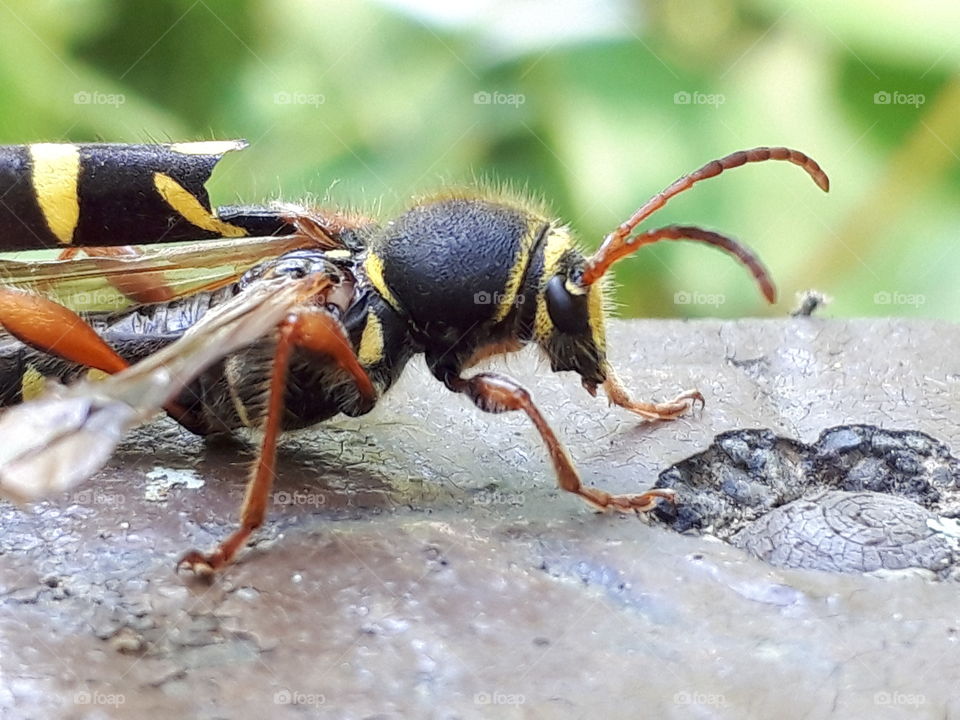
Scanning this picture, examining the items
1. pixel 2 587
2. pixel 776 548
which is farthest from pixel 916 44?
pixel 2 587

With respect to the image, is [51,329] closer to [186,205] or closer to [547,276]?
[186,205]

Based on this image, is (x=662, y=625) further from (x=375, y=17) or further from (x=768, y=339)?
(x=375, y=17)

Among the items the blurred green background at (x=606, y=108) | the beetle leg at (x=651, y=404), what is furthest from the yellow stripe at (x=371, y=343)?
the blurred green background at (x=606, y=108)

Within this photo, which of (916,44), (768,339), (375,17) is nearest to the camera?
(768,339)

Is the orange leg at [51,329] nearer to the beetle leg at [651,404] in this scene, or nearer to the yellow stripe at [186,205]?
the yellow stripe at [186,205]

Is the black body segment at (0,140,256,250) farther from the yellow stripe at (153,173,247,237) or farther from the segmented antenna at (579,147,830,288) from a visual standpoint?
the segmented antenna at (579,147,830,288)

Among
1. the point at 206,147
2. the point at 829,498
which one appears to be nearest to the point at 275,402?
the point at 206,147
